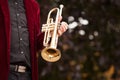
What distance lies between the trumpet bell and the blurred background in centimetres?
202

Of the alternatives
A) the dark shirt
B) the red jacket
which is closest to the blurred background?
the red jacket

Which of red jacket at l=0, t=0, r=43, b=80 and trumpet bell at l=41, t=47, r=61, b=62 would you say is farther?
trumpet bell at l=41, t=47, r=61, b=62

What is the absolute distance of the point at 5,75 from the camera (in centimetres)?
424

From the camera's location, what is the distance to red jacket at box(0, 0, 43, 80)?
4250 millimetres

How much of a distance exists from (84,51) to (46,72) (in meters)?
0.49

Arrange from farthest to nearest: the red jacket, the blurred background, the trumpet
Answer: the blurred background
the trumpet
the red jacket

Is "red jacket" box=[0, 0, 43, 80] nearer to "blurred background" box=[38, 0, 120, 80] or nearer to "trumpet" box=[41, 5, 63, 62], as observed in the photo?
"trumpet" box=[41, 5, 63, 62]

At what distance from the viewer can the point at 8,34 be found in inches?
169

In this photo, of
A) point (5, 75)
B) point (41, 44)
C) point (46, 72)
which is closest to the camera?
point (5, 75)

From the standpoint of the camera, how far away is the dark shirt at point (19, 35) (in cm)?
431

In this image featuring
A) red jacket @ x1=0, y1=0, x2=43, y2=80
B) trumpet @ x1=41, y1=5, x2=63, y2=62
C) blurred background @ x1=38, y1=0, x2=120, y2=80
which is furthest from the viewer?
blurred background @ x1=38, y1=0, x2=120, y2=80

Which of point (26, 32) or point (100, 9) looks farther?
point (100, 9)

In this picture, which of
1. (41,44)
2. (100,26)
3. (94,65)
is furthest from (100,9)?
(41,44)

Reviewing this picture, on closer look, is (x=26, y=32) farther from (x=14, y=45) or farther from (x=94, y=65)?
(x=94, y=65)
